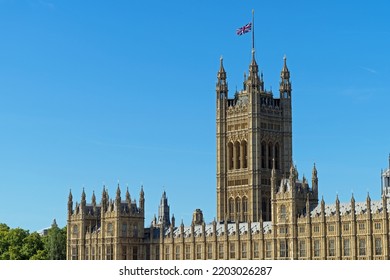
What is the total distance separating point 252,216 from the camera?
186 metres

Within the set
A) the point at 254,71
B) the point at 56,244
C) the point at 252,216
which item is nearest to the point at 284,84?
the point at 254,71

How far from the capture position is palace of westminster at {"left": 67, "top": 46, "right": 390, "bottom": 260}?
14138 centimetres

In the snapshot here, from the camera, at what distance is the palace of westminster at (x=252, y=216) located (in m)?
141

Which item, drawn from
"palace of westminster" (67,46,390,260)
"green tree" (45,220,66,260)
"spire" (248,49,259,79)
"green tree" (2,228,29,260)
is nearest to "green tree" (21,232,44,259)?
"green tree" (2,228,29,260)

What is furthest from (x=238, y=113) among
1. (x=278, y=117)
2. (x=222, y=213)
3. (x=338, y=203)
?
(x=338, y=203)

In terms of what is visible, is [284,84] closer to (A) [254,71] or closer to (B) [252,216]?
(A) [254,71]

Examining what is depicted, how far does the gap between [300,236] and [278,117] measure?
51936mm

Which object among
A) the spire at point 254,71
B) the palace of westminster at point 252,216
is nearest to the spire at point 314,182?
the palace of westminster at point 252,216

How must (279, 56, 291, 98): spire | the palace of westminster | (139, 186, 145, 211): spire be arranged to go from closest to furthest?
the palace of westminster → (139, 186, 145, 211): spire → (279, 56, 291, 98): spire

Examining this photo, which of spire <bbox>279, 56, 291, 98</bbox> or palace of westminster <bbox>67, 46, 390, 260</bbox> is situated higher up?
spire <bbox>279, 56, 291, 98</bbox>

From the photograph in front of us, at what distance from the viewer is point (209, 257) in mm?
161500

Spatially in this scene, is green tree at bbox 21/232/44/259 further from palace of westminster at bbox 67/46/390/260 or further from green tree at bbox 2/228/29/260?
palace of westminster at bbox 67/46/390/260

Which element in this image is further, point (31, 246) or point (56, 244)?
point (56, 244)
